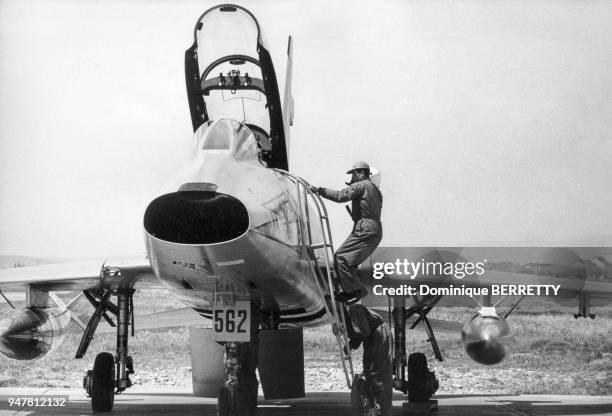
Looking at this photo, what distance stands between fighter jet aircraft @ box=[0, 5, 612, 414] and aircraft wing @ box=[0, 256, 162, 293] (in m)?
0.02

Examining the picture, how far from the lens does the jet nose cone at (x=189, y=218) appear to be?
18.6 feet

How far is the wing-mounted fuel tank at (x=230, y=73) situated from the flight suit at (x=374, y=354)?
1916mm

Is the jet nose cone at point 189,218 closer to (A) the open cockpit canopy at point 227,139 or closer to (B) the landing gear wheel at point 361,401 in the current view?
(A) the open cockpit canopy at point 227,139

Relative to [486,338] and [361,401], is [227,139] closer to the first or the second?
[361,401]

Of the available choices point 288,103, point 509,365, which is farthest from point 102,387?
point 509,365

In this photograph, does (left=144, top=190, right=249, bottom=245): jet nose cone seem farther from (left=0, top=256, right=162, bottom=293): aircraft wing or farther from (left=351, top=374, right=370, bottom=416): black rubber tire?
(left=0, top=256, right=162, bottom=293): aircraft wing

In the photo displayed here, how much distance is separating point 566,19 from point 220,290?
6.30 m

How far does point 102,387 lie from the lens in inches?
413

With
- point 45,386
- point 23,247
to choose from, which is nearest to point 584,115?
point 23,247

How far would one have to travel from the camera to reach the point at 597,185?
421 inches

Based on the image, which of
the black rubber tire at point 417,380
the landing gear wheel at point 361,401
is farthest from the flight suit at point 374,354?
the black rubber tire at point 417,380

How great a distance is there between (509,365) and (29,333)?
10596mm

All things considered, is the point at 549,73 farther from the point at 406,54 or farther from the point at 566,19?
the point at 406,54

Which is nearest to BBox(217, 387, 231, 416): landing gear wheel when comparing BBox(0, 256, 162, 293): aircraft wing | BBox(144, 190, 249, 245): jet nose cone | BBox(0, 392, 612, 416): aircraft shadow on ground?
BBox(144, 190, 249, 245): jet nose cone
